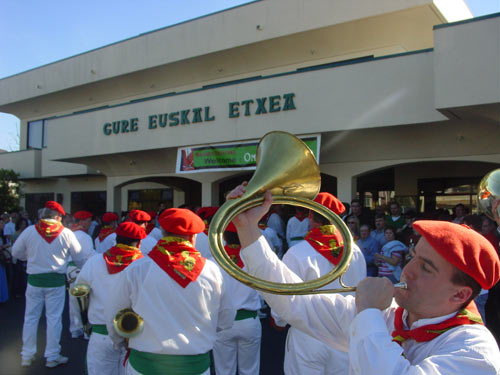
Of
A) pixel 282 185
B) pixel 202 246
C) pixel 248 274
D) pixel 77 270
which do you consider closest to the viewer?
pixel 248 274

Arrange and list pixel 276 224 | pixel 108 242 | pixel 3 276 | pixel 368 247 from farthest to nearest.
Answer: pixel 276 224, pixel 3 276, pixel 368 247, pixel 108 242

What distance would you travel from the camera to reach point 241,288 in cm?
397

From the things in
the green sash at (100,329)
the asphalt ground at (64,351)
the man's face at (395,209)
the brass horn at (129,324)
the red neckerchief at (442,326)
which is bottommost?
the asphalt ground at (64,351)

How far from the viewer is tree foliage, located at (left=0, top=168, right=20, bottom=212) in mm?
16656

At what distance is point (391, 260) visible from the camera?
5797 millimetres

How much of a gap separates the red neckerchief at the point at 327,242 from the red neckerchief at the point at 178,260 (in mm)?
864

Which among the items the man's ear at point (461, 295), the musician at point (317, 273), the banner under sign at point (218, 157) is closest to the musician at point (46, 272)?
the musician at point (317, 273)

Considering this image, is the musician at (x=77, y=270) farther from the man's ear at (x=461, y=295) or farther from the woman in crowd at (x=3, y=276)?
the man's ear at (x=461, y=295)

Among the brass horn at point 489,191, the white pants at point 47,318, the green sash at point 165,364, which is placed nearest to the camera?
the green sash at point 165,364

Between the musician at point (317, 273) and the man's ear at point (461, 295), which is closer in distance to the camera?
the man's ear at point (461, 295)

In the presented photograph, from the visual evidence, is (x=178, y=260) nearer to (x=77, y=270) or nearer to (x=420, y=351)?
(x=420, y=351)

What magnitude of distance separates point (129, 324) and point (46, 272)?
121 inches

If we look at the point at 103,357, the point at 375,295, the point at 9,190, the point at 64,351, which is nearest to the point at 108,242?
the point at 64,351

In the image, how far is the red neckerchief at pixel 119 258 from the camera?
140 inches
